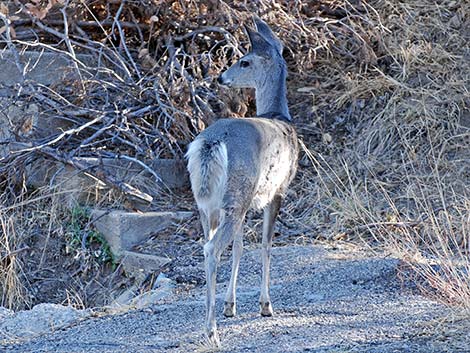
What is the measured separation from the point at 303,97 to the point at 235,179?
5.59 meters

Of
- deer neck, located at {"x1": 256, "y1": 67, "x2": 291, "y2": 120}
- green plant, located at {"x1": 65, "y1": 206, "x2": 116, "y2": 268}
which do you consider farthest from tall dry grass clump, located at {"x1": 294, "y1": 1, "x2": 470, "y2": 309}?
green plant, located at {"x1": 65, "y1": 206, "x2": 116, "y2": 268}

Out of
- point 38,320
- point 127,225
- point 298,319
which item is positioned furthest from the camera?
point 127,225

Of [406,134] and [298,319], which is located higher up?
[298,319]

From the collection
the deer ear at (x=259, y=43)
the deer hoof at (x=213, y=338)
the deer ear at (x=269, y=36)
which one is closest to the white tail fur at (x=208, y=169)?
the deer hoof at (x=213, y=338)

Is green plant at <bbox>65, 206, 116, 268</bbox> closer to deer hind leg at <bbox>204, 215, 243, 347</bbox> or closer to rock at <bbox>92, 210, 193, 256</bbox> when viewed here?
rock at <bbox>92, 210, 193, 256</bbox>

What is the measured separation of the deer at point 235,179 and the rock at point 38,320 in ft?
4.18

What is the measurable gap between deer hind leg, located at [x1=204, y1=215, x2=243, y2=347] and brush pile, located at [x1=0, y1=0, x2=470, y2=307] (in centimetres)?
284

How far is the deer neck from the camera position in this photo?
7727 mm

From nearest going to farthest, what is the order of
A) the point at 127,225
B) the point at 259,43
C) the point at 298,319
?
the point at 298,319 → the point at 259,43 → the point at 127,225

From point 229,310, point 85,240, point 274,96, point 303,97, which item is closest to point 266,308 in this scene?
point 229,310

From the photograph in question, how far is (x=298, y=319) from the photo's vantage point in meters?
6.39

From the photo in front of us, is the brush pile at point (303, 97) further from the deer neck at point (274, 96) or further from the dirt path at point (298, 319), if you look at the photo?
the deer neck at point (274, 96)

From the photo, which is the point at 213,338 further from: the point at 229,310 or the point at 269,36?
the point at 269,36

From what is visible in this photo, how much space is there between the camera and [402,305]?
262 inches
